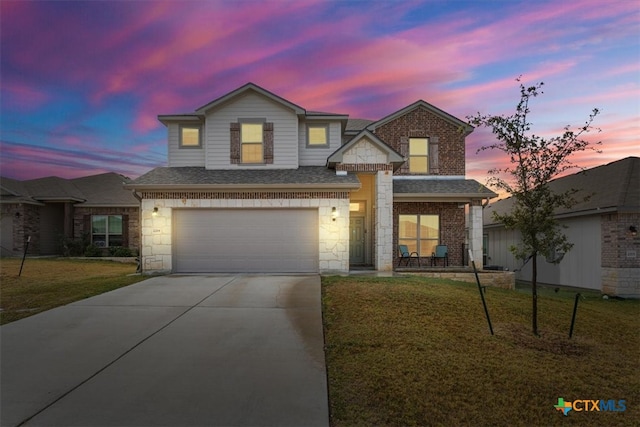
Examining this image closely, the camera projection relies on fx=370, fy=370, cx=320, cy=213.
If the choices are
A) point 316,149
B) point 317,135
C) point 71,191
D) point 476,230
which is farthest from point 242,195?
point 71,191

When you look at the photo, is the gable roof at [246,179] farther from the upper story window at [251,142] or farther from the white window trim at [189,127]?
the white window trim at [189,127]

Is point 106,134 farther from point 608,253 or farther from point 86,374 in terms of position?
point 608,253

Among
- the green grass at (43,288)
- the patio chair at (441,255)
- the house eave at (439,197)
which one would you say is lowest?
the green grass at (43,288)

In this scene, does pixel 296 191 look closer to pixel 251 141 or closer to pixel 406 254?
pixel 251 141

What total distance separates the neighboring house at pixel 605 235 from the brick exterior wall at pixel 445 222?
1.55m

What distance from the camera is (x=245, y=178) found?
13.7 metres

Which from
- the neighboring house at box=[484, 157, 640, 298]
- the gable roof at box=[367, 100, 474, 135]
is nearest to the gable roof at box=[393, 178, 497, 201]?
the neighboring house at box=[484, 157, 640, 298]

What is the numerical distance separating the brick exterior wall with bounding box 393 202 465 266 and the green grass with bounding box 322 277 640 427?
722 centimetres

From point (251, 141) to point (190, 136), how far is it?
9.08ft

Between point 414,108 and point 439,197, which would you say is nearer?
point 439,197

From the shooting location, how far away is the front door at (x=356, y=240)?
16.4 m

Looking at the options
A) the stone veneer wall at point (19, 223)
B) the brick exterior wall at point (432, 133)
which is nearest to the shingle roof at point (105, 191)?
the stone veneer wall at point (19, 223)

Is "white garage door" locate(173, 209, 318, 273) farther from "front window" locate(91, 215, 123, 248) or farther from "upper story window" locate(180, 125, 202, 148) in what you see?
"front window" locate(91, 215, 123, 248)

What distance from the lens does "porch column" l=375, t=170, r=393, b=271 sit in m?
14.0
